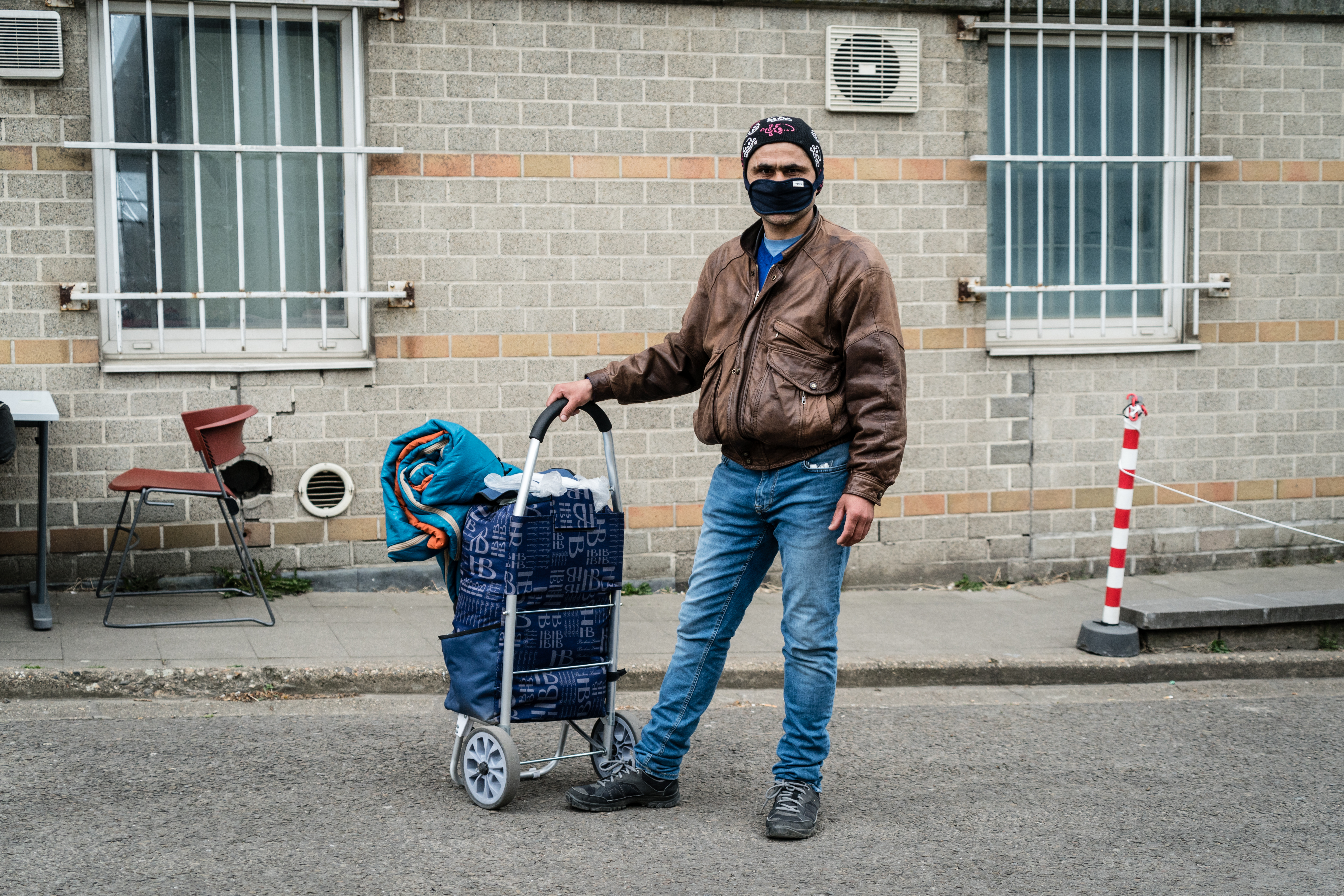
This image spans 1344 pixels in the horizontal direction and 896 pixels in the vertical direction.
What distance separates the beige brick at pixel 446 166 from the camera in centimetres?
721

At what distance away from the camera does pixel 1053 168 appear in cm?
803

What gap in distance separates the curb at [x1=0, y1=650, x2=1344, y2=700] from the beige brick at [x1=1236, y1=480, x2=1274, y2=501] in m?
1.86

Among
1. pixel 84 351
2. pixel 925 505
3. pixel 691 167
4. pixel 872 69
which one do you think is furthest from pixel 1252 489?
pixel 84 351

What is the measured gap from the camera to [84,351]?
6.89 meters

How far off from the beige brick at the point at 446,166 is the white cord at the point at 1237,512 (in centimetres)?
430

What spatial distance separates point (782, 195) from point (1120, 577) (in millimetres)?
3342

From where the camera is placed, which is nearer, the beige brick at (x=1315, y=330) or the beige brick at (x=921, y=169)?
the beige brick at (x=921, y=169)

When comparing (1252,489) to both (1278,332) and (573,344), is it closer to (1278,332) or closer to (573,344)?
(1278,332)

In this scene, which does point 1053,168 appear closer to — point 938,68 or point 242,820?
point 938,68

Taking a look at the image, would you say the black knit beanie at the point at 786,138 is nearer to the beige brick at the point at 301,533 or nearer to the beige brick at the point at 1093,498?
the beige brick at the point at 301,533

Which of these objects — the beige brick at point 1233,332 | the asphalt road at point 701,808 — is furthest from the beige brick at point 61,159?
the beige brick at point 1233,332

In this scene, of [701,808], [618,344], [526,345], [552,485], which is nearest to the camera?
[552,485]

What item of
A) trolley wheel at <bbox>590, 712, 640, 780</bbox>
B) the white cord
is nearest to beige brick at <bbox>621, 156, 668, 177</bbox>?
the white cord

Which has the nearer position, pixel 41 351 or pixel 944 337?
pixel 41 351
